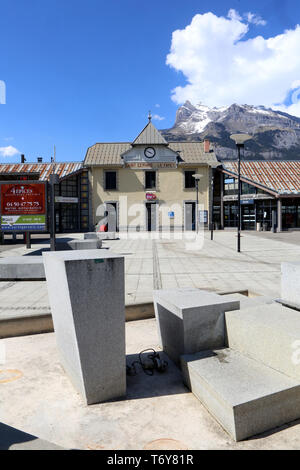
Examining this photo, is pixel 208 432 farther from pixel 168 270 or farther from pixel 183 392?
pixel 168 270

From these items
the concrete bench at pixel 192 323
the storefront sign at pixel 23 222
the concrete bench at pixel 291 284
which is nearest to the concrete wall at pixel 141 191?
the storefront sign at pixel 23 222

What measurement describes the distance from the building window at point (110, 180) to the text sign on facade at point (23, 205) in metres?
19.5

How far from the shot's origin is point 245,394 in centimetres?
293

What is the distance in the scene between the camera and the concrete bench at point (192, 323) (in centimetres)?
405

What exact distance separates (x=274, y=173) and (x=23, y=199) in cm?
2762

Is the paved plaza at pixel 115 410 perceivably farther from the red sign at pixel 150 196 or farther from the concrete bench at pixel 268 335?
the red sign at pixel 150 196

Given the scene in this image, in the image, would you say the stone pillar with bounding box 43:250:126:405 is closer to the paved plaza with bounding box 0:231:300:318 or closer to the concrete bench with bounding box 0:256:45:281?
the paved plaza with bounding box 0:231:300:318

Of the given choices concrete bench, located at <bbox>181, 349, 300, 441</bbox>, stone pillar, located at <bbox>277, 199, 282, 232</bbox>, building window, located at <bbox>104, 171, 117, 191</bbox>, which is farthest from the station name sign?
concrete bench, located at <bbox>181, 349, 300, 441</bbox>

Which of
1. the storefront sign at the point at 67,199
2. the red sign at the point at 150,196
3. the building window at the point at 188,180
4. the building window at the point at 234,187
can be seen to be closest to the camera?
the storefront sign at the point at 67,199

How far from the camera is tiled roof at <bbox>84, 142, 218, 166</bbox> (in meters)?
32.5

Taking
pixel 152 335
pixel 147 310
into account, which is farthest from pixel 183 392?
pixel 147 310

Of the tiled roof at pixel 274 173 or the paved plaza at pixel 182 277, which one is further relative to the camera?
the tiled roof at pixel 274 173

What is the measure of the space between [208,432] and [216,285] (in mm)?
5824

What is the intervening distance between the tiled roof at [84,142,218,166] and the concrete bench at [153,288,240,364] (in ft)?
95.3
